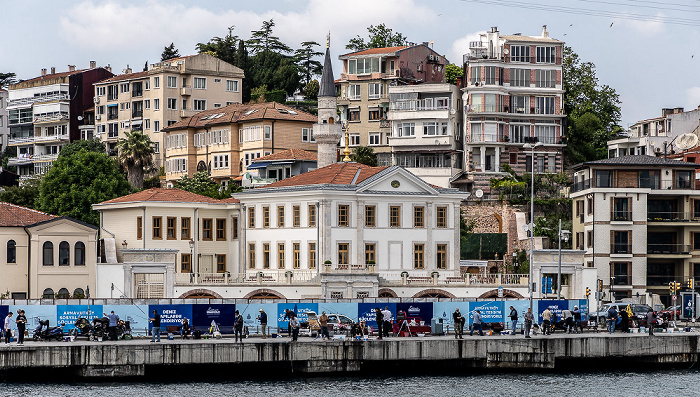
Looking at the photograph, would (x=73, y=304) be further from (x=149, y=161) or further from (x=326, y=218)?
(x=149, y=161)

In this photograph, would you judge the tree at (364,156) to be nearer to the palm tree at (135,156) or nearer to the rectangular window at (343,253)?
the palm tree at (135,156)

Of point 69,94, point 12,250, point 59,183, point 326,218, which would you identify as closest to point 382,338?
point 326,218

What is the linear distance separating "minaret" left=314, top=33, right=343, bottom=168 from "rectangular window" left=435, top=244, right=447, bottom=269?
1381cm

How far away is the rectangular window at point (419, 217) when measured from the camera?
275 feet

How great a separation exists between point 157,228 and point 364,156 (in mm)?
33985

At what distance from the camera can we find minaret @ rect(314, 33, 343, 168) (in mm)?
94000

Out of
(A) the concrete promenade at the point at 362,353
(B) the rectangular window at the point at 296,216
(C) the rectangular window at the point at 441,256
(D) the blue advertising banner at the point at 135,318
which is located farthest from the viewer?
(C) the rectangular window at the point at 441,256

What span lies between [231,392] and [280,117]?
6798cm

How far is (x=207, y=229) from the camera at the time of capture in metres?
88.3

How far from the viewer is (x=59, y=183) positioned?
100188 millimetres

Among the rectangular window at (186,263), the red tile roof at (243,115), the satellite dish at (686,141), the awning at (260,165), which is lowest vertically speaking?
the rectangular window at (186,263)

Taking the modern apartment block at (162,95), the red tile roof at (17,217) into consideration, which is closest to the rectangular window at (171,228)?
the red tile roof at (17,217)

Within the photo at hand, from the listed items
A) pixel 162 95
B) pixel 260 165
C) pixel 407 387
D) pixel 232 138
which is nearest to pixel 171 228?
pixel 260 165

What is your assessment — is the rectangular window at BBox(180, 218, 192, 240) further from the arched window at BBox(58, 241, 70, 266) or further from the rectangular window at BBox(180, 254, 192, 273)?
the arched window at BBox(58, 241, 70, 266)
